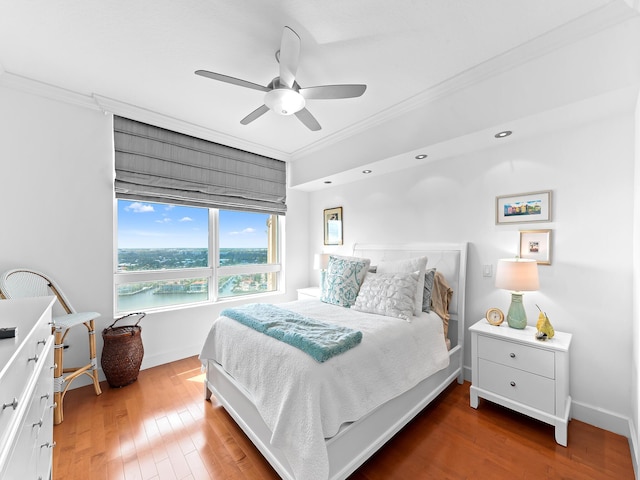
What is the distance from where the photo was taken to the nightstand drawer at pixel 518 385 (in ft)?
6.39

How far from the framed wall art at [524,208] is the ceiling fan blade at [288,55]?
2.08m

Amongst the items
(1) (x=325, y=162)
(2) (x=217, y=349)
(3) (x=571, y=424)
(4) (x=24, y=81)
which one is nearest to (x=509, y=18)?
(1) (x=325, y=162)

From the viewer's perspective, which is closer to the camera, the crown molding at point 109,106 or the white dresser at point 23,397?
the white dresser at point 23,397

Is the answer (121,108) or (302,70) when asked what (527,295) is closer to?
(302,70)

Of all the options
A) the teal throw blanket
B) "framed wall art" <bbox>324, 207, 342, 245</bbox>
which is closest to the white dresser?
the teal throw blanket

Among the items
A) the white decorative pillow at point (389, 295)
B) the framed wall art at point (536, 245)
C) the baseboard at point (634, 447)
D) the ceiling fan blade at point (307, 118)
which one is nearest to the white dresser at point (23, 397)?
the ceiling fan blade at point (307, 118)

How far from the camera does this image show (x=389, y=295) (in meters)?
2.42

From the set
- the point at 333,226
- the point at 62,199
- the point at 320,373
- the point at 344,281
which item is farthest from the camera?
the point at 333,226

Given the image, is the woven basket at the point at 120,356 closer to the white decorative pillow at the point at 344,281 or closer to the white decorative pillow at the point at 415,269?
the white decorative pillow at the point at 344,281

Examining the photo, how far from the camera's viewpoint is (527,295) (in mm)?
2404

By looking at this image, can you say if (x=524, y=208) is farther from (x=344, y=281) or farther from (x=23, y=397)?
(x=23, y=397)

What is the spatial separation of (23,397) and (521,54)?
123 inches

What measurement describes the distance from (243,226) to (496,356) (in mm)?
3225

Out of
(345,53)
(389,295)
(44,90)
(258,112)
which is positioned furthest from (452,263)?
(44,90)
